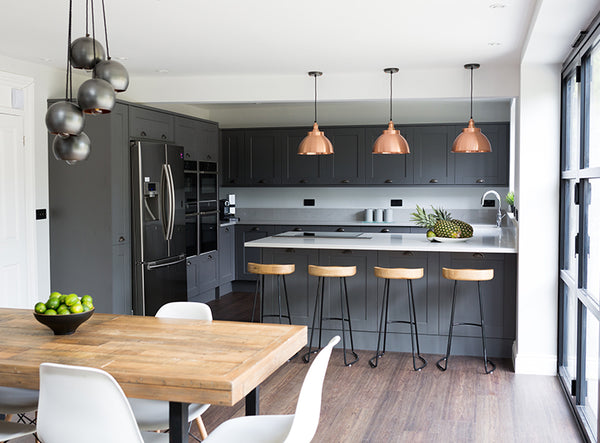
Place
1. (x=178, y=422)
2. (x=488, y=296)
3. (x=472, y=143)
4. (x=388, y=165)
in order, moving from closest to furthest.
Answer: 1. (x=178, y=422)
2. (x=472, y=143)
3. (x=488, y=296)
4. (x=388, y=165)

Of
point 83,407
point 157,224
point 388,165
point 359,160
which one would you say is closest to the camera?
point 83,407

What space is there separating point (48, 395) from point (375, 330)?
379 centimetres

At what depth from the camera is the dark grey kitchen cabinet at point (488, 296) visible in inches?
205

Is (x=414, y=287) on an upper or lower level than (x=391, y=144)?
lower

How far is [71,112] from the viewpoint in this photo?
7.98ft

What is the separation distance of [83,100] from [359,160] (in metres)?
6.04

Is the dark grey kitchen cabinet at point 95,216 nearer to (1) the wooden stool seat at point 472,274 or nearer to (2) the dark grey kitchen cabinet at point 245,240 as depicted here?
(2) the dark grey kitchen cabinet at point 245,240

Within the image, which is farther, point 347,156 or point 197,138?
point 347,156

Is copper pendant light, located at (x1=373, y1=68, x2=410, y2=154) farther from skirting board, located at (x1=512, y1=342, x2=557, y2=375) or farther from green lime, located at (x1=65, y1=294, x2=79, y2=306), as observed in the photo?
green lime, located at (x1=65, y1=294, x2=79, y2=306)

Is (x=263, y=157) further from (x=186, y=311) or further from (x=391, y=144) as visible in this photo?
(x=186, y=311)

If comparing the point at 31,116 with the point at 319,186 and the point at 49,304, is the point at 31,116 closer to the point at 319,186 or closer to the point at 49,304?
the point at 49,304

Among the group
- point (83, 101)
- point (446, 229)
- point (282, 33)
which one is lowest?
point (446, 229)

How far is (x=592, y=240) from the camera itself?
3598mm

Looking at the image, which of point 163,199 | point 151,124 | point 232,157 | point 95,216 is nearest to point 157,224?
point 163,199
